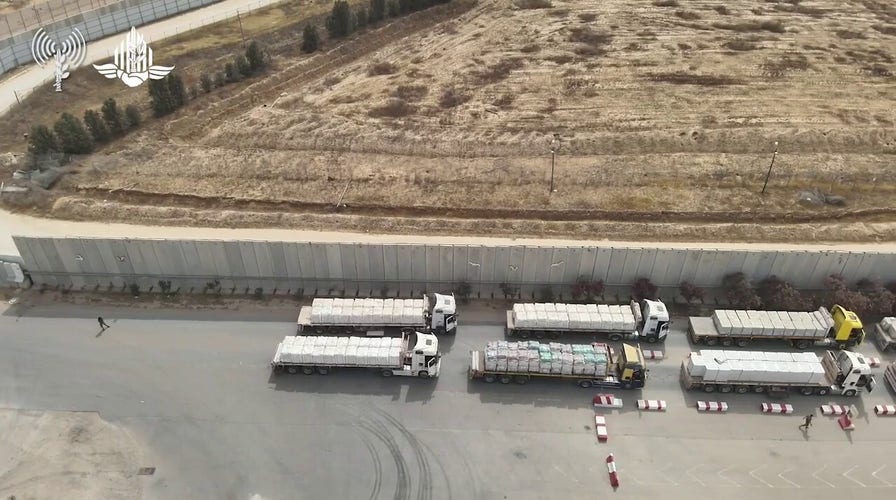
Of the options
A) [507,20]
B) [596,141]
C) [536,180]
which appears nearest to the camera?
[536,180]

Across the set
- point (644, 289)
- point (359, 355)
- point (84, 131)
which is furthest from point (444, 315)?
point (84, 131)

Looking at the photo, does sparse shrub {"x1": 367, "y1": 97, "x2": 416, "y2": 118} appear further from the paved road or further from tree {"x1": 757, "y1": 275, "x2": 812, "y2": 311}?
the paved road

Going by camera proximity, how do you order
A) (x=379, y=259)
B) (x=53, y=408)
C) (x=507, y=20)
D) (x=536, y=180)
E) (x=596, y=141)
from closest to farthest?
(x=53, y=408) < (x=379, y=259) < (x=536, y=180) < (x=596, y=141) < (x=507, y=20)

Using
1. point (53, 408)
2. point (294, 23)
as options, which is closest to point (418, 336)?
point (53, 408)

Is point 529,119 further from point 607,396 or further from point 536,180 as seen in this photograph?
point 607,396

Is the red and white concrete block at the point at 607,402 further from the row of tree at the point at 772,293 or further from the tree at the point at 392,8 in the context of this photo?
the tree at the point at 392,8

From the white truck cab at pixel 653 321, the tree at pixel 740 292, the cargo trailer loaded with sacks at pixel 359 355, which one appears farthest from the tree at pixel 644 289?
the cargo trailer loaded with sacks at pixel 359 355

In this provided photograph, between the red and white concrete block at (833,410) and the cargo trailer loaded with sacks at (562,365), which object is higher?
the cargo trailer loaded with sacks at (562,365)
